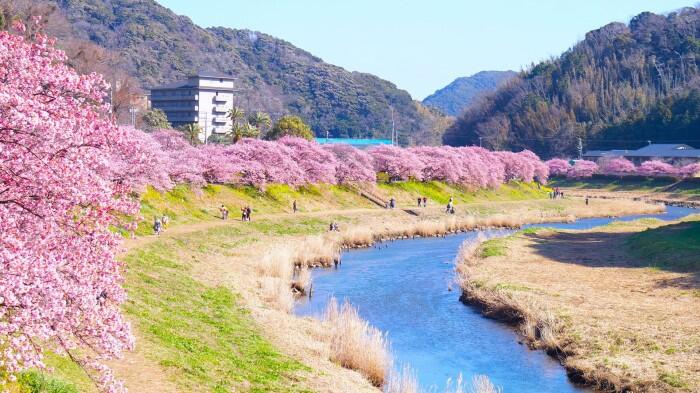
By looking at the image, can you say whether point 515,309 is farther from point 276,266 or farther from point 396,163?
point 396,163

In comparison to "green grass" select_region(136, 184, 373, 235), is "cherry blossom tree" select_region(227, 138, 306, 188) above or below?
above

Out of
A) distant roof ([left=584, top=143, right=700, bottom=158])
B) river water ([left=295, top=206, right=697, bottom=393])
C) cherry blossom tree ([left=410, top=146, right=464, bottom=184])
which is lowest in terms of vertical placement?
river water ([left=295, top=206, right=697, bottom=393])

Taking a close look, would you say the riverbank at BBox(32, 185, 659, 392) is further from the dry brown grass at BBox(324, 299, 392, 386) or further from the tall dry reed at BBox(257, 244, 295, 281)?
the dry brown grass at BBox(324, 299, 392, 386)

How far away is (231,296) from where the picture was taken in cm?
3712

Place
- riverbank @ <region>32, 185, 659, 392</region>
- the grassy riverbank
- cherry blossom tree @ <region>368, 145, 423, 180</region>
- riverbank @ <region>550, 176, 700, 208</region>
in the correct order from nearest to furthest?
1. riverbank @ <region>32, 185, 659, 392</region>
2. cherry blossom tree @ <region>368, 145, 423, 180</region>
3. riverbank @ <region>550, 176, 700, 208</region>
4. the grassy riverbank

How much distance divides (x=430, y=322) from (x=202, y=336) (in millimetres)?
13703

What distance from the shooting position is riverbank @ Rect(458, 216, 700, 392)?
27516 mm

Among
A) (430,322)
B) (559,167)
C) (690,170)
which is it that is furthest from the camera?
(559,167)

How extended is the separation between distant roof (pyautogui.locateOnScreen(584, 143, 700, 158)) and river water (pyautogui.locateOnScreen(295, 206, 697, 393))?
11942 cm

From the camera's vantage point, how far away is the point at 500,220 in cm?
8625

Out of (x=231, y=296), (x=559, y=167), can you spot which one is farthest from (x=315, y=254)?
(x=559, y=167)

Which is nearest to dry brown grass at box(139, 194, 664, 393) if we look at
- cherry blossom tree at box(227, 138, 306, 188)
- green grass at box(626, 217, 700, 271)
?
cherry blossom tree at box(227, 138, 306, 188)

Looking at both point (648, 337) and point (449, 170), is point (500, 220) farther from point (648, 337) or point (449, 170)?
point (648, 337)

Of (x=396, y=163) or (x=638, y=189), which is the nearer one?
(x=396, y=163)
